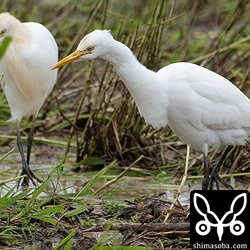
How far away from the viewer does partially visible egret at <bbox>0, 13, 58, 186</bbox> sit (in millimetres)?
5371

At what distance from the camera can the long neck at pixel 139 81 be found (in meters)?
4.20

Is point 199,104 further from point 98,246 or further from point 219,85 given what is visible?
point 98,246

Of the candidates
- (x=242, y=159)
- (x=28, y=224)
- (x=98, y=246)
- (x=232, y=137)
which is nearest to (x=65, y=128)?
(x=242, y=159)

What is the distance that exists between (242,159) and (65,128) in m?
1.69

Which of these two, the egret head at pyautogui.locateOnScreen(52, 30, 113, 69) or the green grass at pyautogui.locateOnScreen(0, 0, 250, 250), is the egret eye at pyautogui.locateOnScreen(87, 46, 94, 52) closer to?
the egret head at pyautogui.locateOnScreen(52, 30, 113, 69)

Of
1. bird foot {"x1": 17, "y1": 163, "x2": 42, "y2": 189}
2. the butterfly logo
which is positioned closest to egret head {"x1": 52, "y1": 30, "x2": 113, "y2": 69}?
the butterfly logo

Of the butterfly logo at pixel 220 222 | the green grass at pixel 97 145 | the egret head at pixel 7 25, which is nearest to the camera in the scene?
the butterfly logo at pixel 220 222

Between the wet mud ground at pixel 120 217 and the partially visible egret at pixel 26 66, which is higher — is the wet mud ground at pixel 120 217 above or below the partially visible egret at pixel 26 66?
below

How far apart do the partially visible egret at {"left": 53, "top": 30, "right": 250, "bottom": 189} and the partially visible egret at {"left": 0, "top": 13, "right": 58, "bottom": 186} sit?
121 centimetres

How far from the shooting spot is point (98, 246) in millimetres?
3582

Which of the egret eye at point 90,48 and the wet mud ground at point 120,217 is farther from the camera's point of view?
the egret eye at point 90,48

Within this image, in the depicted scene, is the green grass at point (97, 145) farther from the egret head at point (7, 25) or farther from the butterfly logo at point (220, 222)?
the egret head at point (7, 25)

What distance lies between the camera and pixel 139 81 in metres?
4.27

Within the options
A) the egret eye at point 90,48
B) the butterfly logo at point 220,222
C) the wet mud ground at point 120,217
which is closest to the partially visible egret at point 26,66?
the wet mud ground at point 120,217
